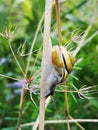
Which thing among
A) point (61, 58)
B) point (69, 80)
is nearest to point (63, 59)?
point (61, 58)

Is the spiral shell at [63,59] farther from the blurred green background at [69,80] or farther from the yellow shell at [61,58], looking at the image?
the blurred green background at [69,80]

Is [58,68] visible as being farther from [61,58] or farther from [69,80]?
[69,80]

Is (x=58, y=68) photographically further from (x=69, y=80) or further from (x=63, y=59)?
(x=69, y=80)

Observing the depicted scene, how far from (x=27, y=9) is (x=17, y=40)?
318 millimetres

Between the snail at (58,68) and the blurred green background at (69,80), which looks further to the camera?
the blurred green background at (69,80)

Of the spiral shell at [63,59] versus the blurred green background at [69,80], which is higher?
the blurred green background at [69,80]

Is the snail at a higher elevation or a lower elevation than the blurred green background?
lower

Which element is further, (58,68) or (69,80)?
(69,80)

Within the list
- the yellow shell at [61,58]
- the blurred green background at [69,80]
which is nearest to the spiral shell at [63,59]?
the yellow shell at [61,58]

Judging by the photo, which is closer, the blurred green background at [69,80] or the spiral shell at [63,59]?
the spiral shell at [63,59]

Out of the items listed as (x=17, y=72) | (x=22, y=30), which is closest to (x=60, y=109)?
(x=17, y=72)

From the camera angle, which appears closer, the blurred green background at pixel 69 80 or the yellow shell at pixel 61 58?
the yellow shell at pixel 61 58

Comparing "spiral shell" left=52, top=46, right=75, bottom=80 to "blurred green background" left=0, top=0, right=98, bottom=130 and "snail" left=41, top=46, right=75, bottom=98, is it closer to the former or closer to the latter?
"snail" left=41, top=46, right=75, bottom=98

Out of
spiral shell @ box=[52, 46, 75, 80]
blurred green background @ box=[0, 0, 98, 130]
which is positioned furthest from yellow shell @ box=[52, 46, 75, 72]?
blurred green background @ box=[0, 0, 98, 130]
